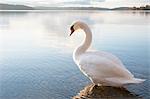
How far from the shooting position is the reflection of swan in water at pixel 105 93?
18.0 ft

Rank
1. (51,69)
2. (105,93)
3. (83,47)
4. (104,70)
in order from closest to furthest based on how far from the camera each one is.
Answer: (105,93), (104,70), (83,47), (51,69)

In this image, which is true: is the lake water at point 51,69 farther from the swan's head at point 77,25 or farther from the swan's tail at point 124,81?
the swan's head at point 77,25

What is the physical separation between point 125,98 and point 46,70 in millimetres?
1962

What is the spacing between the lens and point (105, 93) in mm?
5719

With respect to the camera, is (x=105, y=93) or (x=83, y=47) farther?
(x=83, y=47)

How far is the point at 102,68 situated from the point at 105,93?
44 centimetres

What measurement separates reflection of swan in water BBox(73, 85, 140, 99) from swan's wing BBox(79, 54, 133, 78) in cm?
22

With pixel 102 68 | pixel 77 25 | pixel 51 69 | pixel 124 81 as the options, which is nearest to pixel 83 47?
pixel 77 25

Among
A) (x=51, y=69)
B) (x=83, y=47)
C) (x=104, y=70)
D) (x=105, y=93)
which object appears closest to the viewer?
(x=105, y=93)

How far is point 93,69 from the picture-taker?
19.8 ft

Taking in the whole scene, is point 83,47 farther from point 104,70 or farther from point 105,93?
point 105,93

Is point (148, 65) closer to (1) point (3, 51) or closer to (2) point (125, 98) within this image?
(2) point (125, 98)

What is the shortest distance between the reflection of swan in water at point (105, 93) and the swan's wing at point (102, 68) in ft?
0.73

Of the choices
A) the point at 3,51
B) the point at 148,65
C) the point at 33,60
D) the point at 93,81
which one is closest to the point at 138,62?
the point at 148,65
